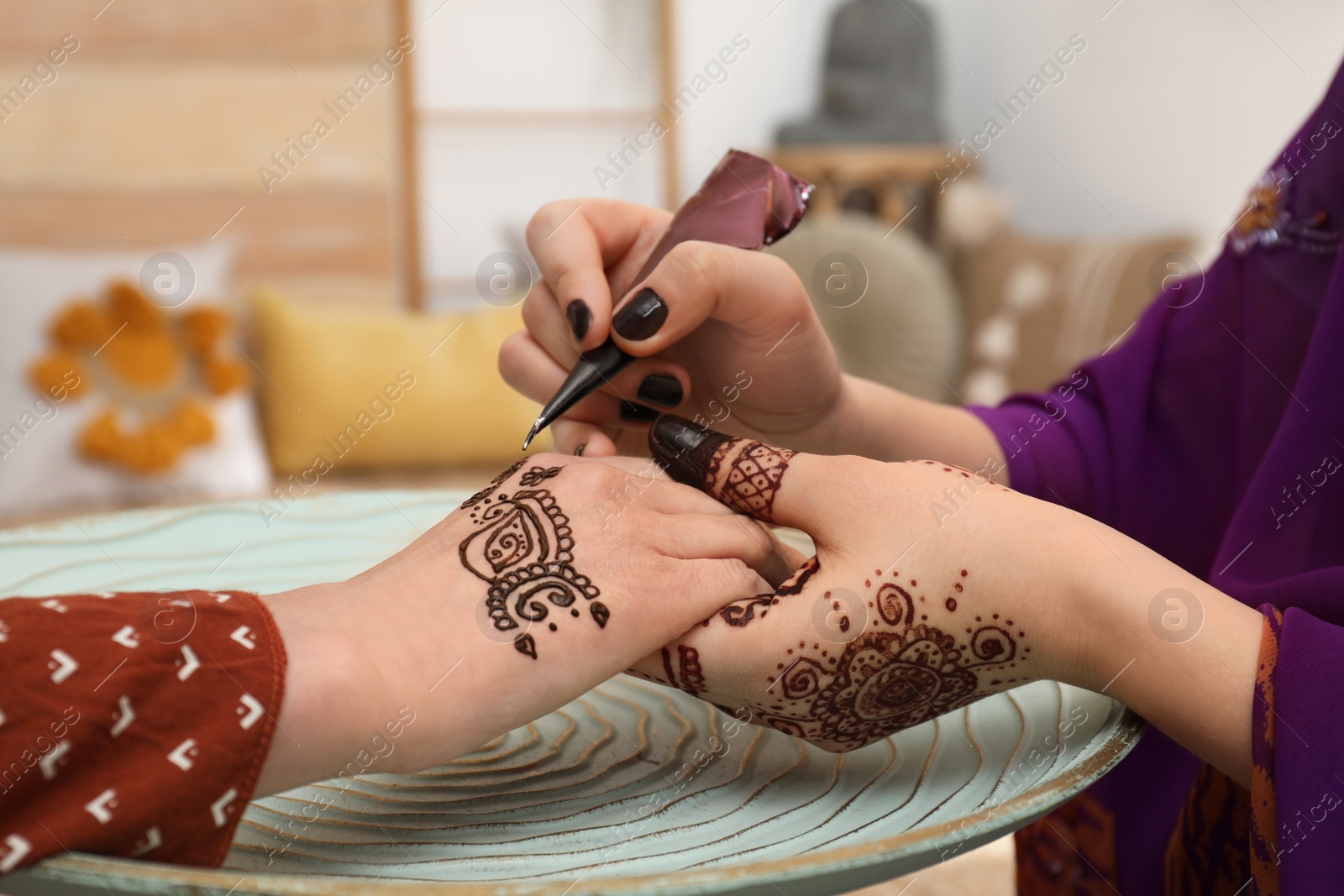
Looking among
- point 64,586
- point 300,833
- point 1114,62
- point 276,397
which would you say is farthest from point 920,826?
point 1114,62

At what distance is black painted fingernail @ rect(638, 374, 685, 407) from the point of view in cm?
65

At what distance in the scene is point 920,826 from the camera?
1.22ft

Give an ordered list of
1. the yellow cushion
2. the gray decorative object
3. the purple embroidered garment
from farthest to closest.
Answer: the gray decorative object, the yellow cushion, the purple embroidered garment

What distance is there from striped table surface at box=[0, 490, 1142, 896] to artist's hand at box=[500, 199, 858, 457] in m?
0.19

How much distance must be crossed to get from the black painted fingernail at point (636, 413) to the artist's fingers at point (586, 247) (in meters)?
0.06

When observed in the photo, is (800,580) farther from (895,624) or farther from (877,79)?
(877,79)

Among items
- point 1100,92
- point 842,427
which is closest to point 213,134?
point 1100,92

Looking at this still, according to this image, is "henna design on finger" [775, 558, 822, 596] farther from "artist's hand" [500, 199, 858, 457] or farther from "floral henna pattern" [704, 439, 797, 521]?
"artist's hand" [500, 199, 858, 457]

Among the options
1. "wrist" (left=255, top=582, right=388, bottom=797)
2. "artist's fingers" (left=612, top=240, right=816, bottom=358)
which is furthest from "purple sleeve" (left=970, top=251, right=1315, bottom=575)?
"wrist" (left=255, top=582, right=388, bottom=797)

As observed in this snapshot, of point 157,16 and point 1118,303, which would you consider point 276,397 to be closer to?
point 157,16

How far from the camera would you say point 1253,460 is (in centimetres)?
70

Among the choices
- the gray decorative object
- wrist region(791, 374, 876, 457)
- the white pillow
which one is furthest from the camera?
the gray decorative object

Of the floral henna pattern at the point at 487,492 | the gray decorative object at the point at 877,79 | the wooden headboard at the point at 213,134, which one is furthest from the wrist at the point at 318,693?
the gray decorative object at the point at 877,79

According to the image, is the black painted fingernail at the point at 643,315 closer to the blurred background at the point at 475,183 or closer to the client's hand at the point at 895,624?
the client's hand at the point at 895,624
